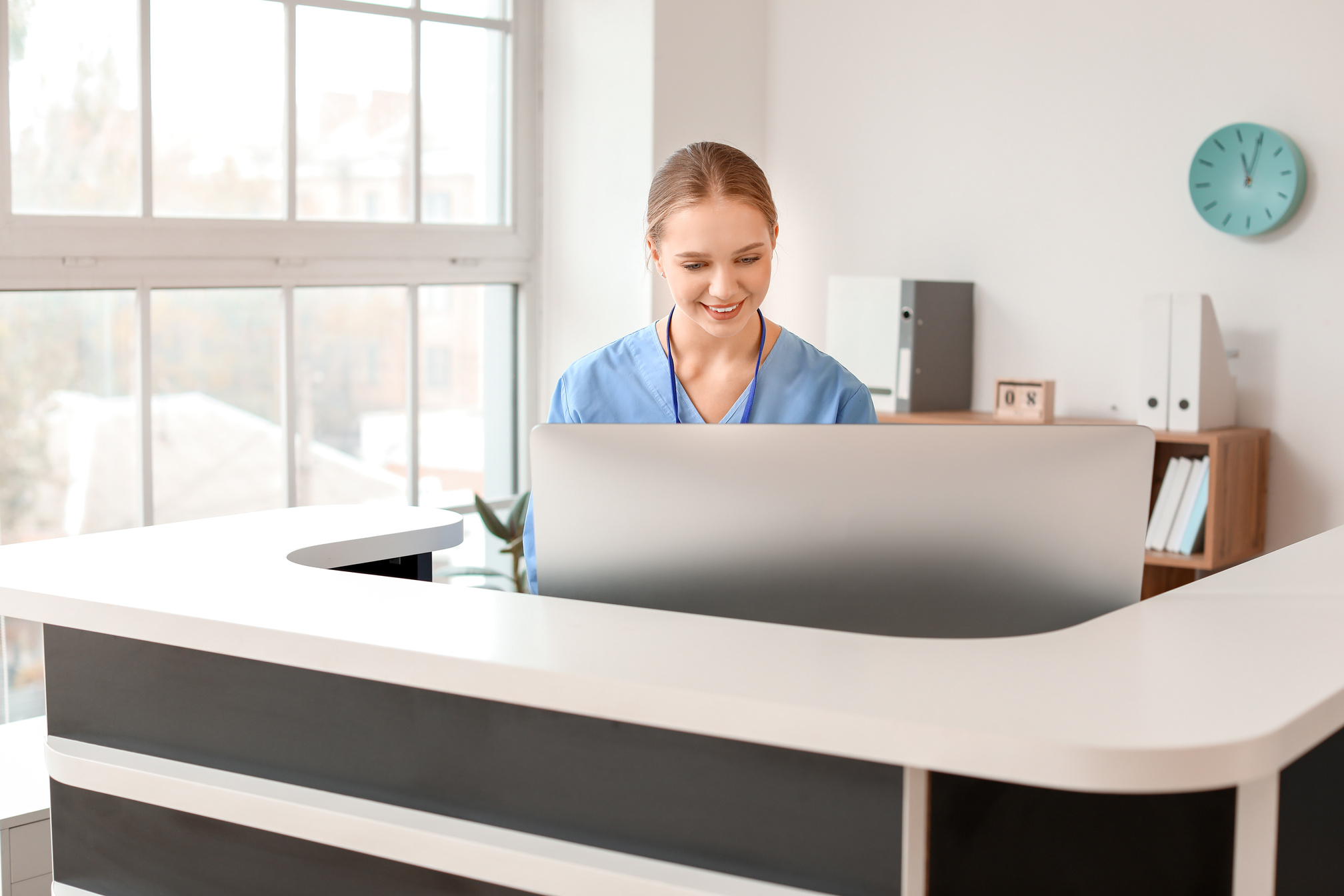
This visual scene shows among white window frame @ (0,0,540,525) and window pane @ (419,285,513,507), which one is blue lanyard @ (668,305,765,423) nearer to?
white window frame @ (0,0,540,525)

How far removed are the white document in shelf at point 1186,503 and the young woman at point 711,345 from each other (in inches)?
55.0

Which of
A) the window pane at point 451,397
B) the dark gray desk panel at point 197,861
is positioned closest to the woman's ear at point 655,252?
the dark gray desk panel at point 197,861

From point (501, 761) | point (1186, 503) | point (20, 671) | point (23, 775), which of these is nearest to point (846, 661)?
point (501, 761)

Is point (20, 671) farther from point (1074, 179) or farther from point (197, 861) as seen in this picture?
point (1074, 179)

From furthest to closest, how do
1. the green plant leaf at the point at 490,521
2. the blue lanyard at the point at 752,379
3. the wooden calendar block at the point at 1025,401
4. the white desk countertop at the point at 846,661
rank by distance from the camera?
1. the green plant leaf at the point at 490,521
2. the wooden calendar block at the point at 1025,401
3. the blue lanyard at the point at 752,379
4. the white desk countertop at the point at 846,661

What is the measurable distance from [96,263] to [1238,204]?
2.84 metres

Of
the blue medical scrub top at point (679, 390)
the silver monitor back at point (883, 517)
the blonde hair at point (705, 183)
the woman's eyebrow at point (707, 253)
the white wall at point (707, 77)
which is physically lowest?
the silver monitor back at point (883, 517)

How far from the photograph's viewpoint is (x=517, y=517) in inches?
143

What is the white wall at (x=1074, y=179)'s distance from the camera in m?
2.98

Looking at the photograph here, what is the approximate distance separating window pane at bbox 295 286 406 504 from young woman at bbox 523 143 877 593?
5.50 ft

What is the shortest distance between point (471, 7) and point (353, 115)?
578mm

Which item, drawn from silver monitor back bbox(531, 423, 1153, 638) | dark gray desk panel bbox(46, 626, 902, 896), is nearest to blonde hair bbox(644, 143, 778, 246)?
silver monitor back bbox(531, 423, 1153, 638)

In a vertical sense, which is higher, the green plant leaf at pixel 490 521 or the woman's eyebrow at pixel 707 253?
the woman's eyebrow at pixel 707 253

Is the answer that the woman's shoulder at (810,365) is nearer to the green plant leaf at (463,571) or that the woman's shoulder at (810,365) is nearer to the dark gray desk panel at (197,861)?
the dark gray desk panel at (197,861)
